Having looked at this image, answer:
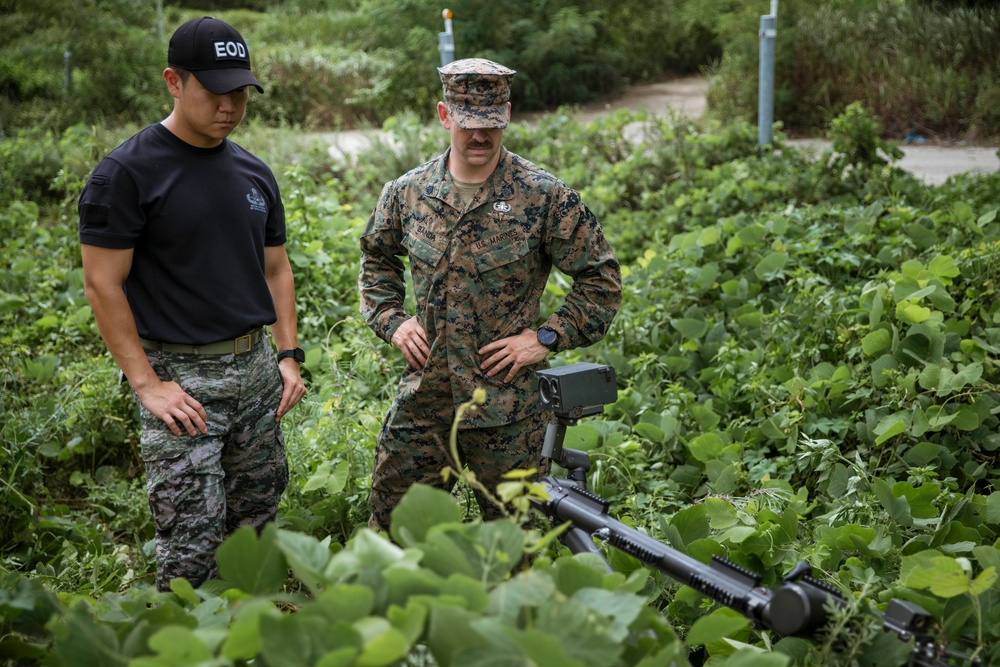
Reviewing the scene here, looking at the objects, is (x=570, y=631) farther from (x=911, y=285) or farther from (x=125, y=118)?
(x=125, y=118)

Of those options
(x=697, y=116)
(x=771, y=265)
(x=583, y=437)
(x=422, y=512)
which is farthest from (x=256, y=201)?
(x=697, y=116)

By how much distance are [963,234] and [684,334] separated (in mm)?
1678

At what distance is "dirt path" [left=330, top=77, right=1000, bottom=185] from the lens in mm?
7957

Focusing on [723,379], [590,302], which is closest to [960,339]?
[723,379]

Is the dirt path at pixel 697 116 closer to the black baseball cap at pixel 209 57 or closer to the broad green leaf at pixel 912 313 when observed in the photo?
the broad green leaf at pixel 912 313

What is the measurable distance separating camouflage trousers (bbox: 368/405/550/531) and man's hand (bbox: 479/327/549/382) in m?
0.18

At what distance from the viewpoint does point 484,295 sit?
9.03 ft

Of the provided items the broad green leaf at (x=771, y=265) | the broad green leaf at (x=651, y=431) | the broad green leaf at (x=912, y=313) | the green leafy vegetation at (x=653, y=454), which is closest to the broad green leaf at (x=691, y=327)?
the green leafy vegetation at (x=653, y=454)

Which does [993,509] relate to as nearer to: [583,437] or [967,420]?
[967,420]

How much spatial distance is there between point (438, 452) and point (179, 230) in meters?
1.01

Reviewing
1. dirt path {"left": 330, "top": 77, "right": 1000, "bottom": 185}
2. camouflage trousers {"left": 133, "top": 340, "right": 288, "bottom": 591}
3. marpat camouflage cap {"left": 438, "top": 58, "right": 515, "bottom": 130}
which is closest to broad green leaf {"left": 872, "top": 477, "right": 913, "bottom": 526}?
marpat camouflage cap {"left": 438, "top": 58, "right": 515, "bottom": 130}

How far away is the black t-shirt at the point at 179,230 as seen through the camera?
2486 millimetres

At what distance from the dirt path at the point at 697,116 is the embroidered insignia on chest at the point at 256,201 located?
4836 millimetres

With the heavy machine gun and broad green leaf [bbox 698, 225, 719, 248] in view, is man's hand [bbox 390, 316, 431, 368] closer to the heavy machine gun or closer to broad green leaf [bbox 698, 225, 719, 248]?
the heavy machine gun
